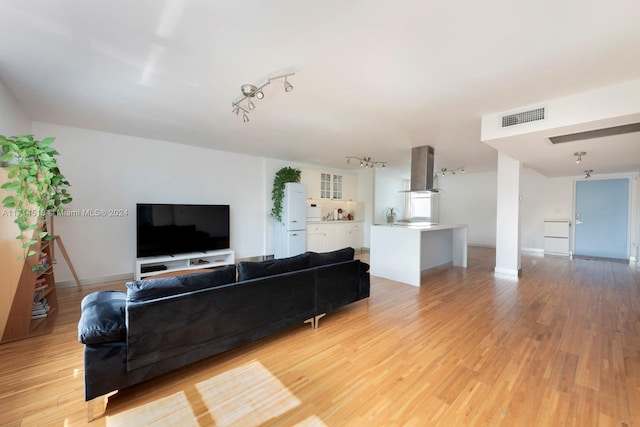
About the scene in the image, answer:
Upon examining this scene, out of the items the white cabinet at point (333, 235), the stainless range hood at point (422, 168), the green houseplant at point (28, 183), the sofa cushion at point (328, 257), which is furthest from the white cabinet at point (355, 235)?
the green houseplant at point (28, 183)

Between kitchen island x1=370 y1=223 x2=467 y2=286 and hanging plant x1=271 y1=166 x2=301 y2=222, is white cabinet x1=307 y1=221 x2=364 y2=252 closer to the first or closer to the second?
hanging plant x1=271 y1=166 x2=301 y2=222

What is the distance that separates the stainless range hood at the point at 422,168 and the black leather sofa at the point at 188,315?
3251 mm

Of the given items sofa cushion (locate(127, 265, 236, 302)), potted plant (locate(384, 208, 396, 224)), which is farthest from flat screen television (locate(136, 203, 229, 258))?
potted plant (locate(384, 208, 396, 224))

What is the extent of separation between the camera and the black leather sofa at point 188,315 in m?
1.66

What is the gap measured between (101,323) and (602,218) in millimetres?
10049

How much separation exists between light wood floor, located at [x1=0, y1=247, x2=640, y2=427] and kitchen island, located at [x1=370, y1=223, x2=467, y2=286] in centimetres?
112

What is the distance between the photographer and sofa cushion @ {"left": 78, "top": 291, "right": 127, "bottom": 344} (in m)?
1.61

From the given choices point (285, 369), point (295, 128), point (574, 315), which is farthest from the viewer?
point (295, 128)

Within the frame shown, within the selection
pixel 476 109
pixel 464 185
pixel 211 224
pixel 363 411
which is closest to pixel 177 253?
pixel 211 224

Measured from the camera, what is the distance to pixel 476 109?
10.7ft

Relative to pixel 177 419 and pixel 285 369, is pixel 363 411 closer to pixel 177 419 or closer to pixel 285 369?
pixel 285 369

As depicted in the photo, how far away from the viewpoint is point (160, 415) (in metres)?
1.62

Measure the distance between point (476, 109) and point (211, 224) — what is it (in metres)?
4.80

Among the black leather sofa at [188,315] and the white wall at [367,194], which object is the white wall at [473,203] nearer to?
the white wall at [367,194]
